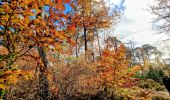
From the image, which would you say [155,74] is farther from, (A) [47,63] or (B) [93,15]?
(A) [47,63]

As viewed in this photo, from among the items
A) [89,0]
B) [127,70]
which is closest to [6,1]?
[127,70]

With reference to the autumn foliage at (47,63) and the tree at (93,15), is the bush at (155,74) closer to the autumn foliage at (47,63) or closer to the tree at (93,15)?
the tree at (93,15)

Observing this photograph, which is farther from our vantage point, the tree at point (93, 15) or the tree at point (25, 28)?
the tree at point (93, 15)

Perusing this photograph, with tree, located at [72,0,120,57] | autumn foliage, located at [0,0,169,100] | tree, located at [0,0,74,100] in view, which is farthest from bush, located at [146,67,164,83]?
tree, located at [0,0,74,100]

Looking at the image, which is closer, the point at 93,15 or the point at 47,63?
the point at 47,63

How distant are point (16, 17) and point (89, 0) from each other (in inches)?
962

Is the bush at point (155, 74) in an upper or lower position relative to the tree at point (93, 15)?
lower

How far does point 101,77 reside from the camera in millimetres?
15406

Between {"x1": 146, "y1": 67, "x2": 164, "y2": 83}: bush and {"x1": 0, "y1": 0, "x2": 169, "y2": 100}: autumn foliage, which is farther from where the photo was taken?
{"x1": 146, "y1": 67, "x2": 164, "y2": 83}: bush

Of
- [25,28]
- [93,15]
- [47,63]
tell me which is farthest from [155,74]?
[25,28]

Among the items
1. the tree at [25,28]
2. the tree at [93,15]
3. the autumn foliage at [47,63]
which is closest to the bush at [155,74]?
the tree at [93,15]

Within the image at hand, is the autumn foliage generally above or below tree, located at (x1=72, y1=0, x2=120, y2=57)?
below

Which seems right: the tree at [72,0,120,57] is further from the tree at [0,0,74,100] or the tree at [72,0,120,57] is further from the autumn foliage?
the tree at [0,0,74,100]

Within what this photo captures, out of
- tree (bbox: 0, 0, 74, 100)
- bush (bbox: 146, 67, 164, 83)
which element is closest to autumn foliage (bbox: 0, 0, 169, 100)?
tree (bbox: 0, 0, 74, 100)
